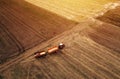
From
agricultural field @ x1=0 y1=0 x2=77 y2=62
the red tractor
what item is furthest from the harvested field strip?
the red tractor

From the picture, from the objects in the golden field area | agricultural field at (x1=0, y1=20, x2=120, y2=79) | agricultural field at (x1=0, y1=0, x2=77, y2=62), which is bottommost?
agricultural field at (x1=0, y1=20, x2=120, y2=79)

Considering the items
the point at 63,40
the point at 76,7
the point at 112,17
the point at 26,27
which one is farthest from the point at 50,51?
the point at 76,7

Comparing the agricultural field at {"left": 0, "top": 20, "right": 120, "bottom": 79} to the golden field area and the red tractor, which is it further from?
the golden field area

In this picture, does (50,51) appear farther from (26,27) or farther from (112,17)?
(112,17)

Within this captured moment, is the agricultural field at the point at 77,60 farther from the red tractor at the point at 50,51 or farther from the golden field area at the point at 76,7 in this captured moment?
the golden field area at the point at 76,7

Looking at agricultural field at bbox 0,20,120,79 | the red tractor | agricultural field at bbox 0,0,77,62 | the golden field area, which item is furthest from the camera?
the golden field area

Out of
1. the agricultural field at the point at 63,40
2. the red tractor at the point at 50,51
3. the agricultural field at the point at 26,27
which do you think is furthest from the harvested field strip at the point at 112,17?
the red tractor at the point at 50,51

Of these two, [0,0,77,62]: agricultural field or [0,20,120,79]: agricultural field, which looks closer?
[0,20,120,79]: agricultural field

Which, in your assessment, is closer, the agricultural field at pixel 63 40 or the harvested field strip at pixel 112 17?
the agricultural field at pixel 63 40

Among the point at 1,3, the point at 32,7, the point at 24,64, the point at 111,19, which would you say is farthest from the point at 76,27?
the point at 1,3

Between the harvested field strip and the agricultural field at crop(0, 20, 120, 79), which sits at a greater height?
the harvested field strip
